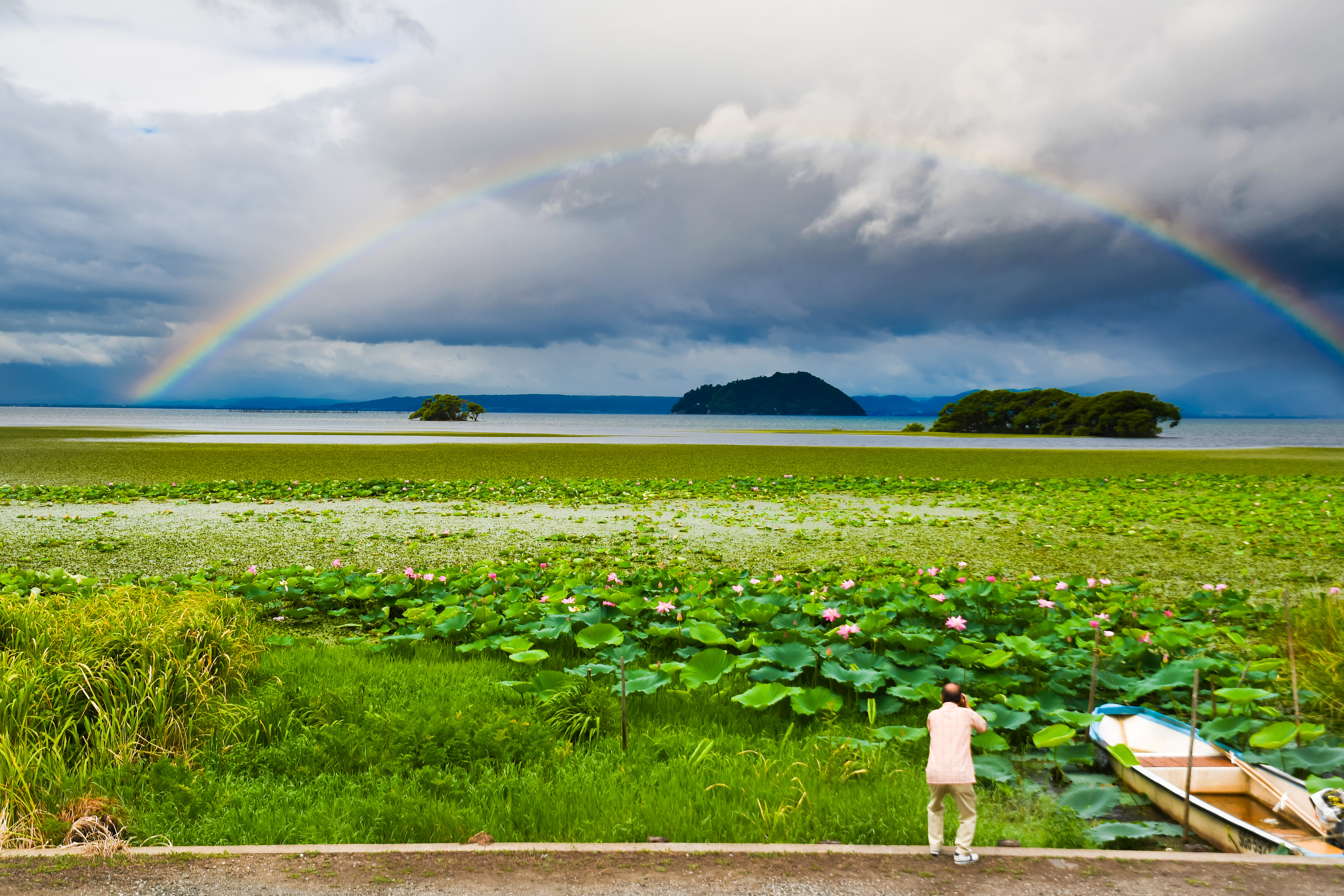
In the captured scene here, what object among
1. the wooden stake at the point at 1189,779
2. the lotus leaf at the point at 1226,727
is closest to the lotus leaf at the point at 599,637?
the wooden stake at the point at 1189,779

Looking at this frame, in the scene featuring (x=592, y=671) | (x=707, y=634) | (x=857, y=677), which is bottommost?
(x=592, y=671)

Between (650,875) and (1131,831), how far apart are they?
218 centimetres

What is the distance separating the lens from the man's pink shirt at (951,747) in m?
2.95

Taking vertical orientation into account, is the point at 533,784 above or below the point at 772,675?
below

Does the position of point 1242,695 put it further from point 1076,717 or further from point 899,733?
point 899,733

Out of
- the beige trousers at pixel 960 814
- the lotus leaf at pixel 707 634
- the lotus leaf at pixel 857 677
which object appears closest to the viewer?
the beige trousers at pixel 960 814

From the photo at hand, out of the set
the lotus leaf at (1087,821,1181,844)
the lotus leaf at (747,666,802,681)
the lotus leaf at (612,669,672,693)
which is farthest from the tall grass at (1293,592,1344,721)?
the lotus leaf at (612,669,672,693)

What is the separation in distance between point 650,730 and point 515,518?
33.9ft

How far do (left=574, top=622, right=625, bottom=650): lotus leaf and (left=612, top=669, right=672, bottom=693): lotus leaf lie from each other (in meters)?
0.45

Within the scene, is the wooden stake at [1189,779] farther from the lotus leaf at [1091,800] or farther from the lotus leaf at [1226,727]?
the lotus leaf at [1226,727]

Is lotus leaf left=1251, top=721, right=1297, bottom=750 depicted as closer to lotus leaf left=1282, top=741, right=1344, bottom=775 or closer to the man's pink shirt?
lotus leaf left=1282, top=741, right=1344, bottom=775

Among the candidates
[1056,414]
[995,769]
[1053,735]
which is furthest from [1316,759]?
[1056,414]

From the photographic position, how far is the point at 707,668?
4898 millimetres

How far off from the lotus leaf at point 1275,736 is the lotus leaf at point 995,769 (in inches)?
44.0
